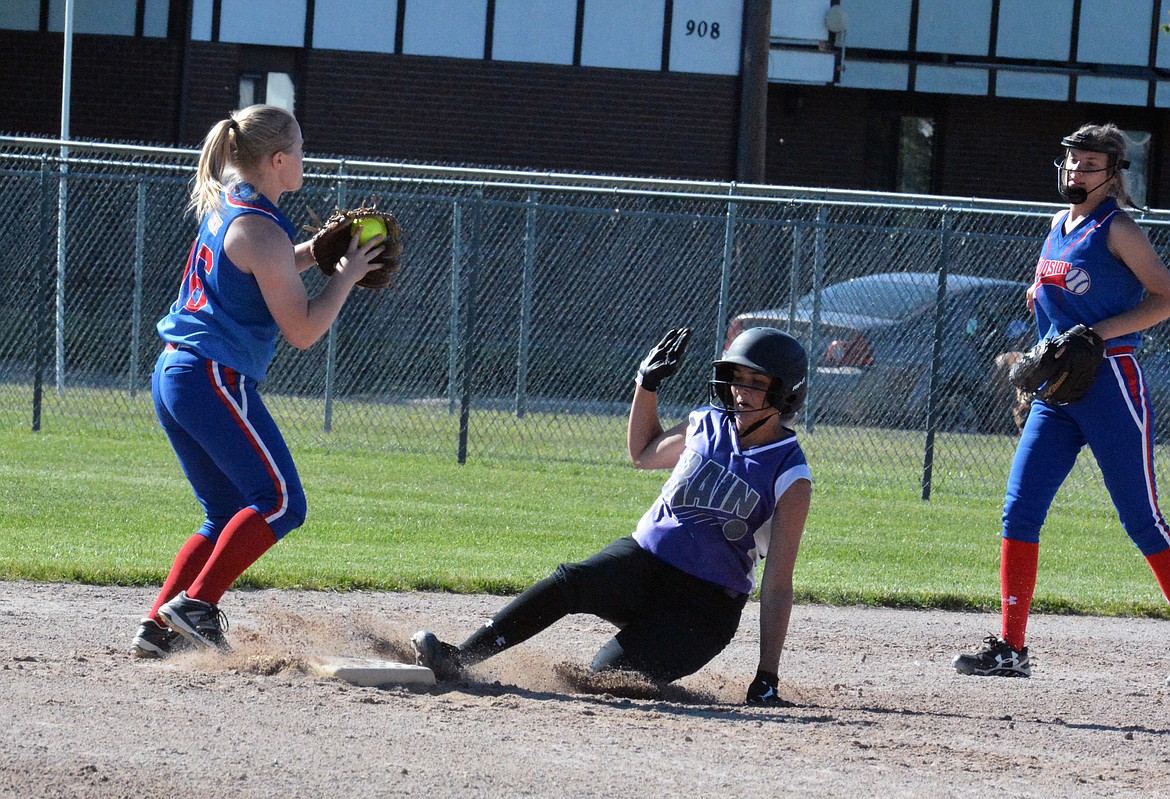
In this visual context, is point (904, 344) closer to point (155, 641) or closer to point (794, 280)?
point (794, 280)

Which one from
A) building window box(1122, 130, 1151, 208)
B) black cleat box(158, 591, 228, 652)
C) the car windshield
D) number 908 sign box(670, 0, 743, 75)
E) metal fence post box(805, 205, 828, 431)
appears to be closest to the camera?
black cleat box(158, 591, 228, 652)

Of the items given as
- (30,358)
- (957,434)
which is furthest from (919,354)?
(30,358)

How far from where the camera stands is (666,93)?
22531 millimetres

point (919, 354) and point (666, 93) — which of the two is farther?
point (666, 93)

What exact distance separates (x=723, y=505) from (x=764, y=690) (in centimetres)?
62

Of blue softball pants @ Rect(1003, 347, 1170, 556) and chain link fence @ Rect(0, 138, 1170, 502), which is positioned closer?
blue softball pants @ Rect(1003, 347, 1170, 556)

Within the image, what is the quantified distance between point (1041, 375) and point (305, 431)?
815cm

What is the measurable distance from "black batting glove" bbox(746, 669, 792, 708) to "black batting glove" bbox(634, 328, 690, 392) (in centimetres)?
102

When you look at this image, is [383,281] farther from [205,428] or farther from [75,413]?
[75,413]

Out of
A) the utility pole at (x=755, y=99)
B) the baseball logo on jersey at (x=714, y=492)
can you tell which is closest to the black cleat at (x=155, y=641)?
the baseball logo on jersey at (x=714, y=492)

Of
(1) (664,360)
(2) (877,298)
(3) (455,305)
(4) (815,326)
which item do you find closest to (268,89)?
(3) (455,305)

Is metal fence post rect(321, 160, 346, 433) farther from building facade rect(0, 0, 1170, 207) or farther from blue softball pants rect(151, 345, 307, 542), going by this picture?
building facade rect(0, 0, 1170, 207)

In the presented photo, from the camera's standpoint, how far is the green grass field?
25.4ft

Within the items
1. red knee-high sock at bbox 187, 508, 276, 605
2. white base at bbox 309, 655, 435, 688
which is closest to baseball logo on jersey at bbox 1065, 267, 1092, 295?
white base at bbox 309, 655, 435, 688
